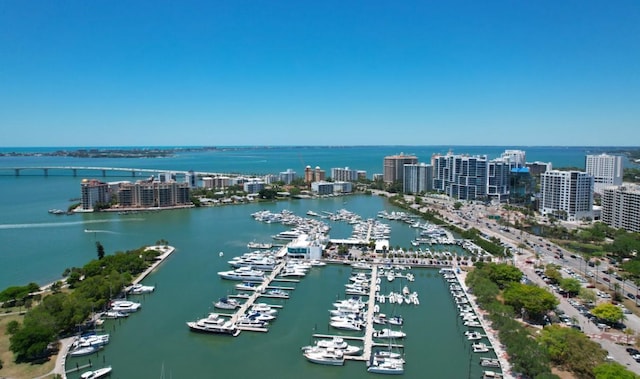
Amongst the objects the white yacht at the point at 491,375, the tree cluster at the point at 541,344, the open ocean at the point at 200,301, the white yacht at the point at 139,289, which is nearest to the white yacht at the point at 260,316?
the open ocean at the point at 200,301

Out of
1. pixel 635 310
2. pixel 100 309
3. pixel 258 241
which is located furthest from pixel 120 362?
pixel 635 310

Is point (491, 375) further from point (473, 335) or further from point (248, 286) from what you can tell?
point (248, 286)

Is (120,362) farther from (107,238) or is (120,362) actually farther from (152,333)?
(107,238)

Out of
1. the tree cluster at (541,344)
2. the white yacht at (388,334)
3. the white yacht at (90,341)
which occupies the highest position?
the tree cluster at (541,344)

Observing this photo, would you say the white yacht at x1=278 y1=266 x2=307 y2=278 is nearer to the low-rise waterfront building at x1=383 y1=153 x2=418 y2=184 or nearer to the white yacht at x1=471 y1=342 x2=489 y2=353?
the white yacht at x1=471 y1=342 x2=489 y2=353

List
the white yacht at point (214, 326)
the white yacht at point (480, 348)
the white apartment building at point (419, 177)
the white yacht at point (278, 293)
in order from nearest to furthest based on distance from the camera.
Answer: the white yacht at point (480, 348)
the white yacht at point (214, 326)
the white yacht at point (278, 293)
the white apartment building at point (419, 177)

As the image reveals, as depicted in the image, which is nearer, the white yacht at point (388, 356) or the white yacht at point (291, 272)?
the white yacht at point (388, 356)

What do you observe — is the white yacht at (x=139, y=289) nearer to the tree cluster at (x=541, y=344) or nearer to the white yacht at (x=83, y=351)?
the white yacht at (x=83, y=351)

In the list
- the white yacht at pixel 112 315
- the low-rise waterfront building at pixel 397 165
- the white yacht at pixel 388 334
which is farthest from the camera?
the low-rise waterfront building at pixel 397 165
